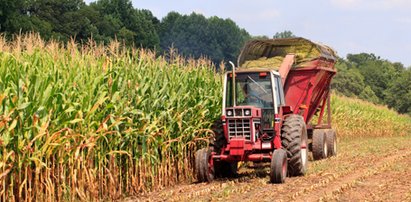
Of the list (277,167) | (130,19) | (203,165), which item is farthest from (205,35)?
(277,167)

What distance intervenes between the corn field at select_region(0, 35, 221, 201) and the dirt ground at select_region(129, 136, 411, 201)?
65 cm

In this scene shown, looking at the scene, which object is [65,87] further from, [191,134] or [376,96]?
[376,96]

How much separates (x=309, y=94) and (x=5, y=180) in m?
8.89

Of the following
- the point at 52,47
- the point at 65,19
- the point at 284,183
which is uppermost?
the point at 65,19

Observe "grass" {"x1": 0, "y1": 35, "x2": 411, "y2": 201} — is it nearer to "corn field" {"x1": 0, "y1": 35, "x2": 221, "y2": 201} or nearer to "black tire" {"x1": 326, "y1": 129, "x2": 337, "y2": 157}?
"corn field" {"x1": 0, "y1": 35, "x2": 221, "y2": 201}

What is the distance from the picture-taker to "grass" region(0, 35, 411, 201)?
25.0 ft

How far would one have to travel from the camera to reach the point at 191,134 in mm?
12062

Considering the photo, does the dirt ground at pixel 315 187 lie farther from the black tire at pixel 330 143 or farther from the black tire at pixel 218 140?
the black tire at pixel 330 143

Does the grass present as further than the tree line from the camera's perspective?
No

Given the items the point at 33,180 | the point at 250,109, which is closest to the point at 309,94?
the point at 250,109

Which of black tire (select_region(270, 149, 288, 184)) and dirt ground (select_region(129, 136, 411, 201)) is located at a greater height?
black tire (select_region(270, 149, 288, 184))

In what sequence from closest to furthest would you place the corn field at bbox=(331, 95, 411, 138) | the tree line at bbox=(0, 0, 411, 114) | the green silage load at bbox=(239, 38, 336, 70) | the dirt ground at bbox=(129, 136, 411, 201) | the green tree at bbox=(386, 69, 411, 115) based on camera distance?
the dirt ground at bbox=(129, 136, 411, 201) < the green silage load at bbox=(239, 38, 336, 70) < the corn field at bbox=(331, 95, 411, 138) < the tree line at bbox=(0, 0, 411, 114) < the green tree at bbox=(386, 69, 411, 115)

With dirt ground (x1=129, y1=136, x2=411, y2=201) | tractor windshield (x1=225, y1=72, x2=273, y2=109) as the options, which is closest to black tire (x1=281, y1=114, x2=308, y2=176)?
dirt ground (x1=129, y1=136, x2=411, y2=201)

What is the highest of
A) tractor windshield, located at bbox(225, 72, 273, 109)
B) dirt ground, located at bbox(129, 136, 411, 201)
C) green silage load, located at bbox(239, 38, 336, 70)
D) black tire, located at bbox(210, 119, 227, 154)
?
green silage load, located at bbox(239, 38, 336, 70)
